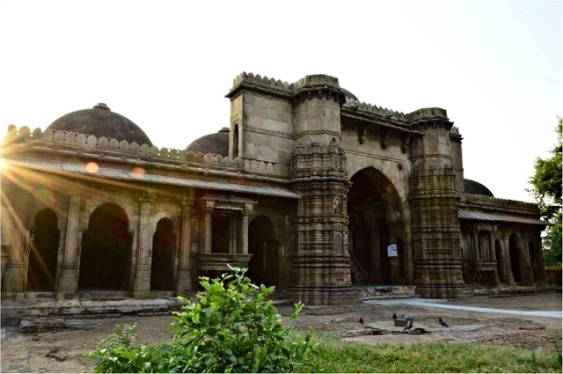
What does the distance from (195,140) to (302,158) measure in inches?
254

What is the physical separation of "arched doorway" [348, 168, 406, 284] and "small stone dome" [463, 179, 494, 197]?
8.90 metres

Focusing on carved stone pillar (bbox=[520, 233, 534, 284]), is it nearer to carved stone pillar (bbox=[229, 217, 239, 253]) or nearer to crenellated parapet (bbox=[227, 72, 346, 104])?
crenellated parapet (bbox=[227, 72, 346, 104])

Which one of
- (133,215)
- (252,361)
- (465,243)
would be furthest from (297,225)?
(252,361)

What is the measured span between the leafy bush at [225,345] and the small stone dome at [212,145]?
15323 millimetres

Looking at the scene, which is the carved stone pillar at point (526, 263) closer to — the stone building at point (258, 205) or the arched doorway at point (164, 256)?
the stone building at point (258, 205)

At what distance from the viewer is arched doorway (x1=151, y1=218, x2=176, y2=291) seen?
13.2m

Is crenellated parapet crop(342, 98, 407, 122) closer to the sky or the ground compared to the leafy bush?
closer to the sky

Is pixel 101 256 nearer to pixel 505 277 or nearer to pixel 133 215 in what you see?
pixel 133 215

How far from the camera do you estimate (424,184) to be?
18.5 metres

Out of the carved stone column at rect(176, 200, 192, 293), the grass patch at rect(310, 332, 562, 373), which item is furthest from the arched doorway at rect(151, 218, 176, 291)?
the grass patch at rect(310, 332, 562, 373)

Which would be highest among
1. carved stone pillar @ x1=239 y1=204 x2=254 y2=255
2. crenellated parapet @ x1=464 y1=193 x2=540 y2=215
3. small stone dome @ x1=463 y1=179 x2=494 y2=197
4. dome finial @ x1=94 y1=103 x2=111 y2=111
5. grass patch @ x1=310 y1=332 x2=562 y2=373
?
dome finial @ x1=94 y1=103 x2=111 y2=111

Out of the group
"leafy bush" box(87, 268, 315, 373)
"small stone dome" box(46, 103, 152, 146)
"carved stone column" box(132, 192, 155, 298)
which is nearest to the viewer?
"leafy bush" box(87, 268, 315, 373)

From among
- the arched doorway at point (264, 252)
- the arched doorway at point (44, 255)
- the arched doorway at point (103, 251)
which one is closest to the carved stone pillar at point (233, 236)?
the arched doorway at point (264, 252)

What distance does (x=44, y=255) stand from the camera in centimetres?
1445
